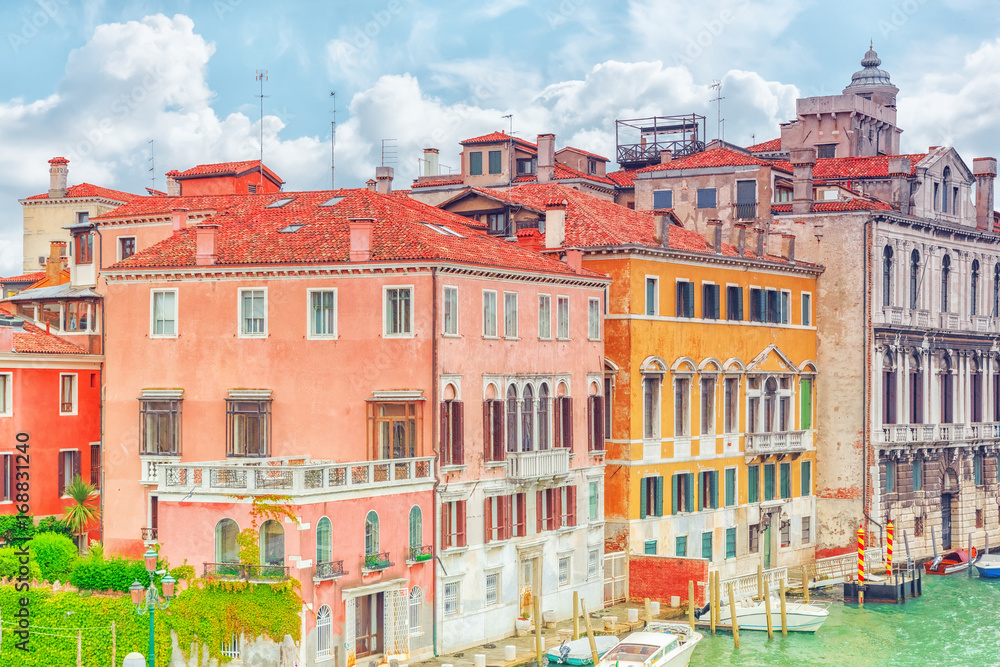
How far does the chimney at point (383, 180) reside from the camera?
5541cm

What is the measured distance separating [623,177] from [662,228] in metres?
16.1

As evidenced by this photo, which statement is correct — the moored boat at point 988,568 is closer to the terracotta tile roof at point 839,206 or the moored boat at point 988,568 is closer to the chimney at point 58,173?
the terracotta tile roof at point 839,206

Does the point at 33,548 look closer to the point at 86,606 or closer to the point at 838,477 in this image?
the point at 86,606

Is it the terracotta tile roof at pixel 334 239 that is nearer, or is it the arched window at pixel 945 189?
the terracotta tile roof at pixel 334 239

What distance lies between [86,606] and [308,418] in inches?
287

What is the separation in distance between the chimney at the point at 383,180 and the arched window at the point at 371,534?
18508mm

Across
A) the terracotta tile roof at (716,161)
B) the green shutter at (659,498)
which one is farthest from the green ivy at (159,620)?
the terracotta tile roof at (716,161)

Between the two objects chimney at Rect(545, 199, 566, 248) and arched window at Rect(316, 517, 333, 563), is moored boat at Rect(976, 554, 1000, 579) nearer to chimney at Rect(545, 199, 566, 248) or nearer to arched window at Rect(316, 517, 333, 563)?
chimney at Rect(545, 199, 566, 248)

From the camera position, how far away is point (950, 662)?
4200cm

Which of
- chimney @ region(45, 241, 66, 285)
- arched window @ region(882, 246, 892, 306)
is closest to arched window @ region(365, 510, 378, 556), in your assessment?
chimney @ region(45, 241, 66, 285)

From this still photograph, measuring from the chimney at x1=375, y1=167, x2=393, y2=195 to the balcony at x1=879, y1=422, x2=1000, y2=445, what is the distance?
750 inches

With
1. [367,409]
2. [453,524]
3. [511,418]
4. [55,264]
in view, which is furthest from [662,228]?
[55,264]

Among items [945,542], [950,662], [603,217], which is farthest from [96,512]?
[945,542]

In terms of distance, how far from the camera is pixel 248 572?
113ft
